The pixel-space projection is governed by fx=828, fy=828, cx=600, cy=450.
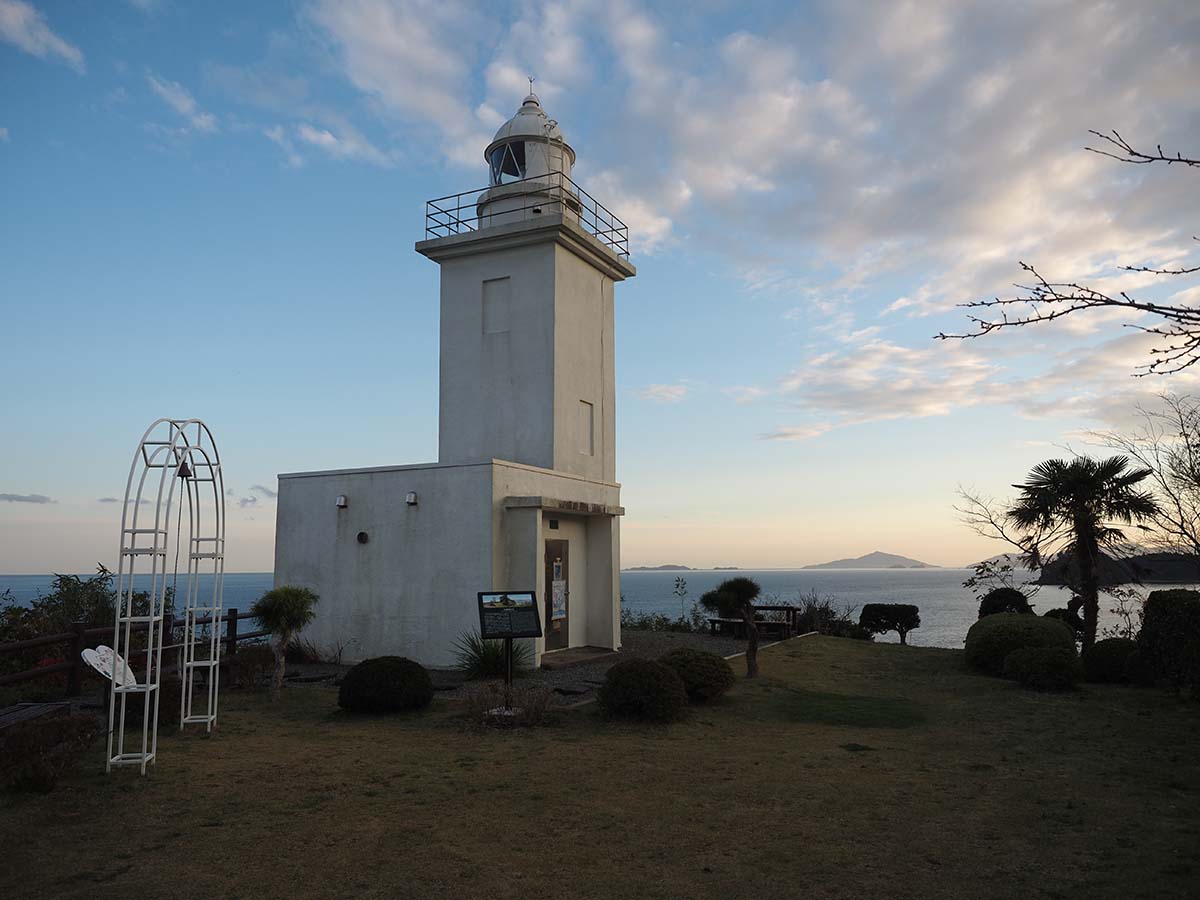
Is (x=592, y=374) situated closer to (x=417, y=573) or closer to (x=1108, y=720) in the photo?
A: (x=417, y=573)

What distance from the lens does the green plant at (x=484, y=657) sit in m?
14.3

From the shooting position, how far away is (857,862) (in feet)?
19.2

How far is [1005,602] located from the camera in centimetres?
1988

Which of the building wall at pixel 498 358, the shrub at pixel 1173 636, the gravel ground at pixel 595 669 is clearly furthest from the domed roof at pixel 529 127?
the shrub at pixel 1173 636

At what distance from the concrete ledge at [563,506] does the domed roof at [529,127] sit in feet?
29.9

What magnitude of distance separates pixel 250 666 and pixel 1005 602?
16.7 m

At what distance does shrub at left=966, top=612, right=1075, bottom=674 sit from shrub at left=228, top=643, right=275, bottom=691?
12.3 meters

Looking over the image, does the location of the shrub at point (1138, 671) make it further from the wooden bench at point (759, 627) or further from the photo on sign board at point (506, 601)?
the photo on sign board at point (506, 601)

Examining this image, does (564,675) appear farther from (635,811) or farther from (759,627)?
(759,627)

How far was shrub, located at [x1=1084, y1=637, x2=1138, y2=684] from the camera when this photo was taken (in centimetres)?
1361

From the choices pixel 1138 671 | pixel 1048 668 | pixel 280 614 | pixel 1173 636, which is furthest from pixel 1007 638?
pixel 280 614

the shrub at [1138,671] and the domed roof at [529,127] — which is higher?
the domed roof at [529,127]

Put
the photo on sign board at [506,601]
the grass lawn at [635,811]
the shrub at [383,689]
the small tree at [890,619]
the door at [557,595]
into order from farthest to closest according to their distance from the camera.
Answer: the small tree at [890,619] < the door at [557,595] < the photo on sign board at [506,601] < the shrub at [383,689] < the grass lawn at [635,811]

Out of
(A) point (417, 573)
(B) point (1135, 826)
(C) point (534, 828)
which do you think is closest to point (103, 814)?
(C) point (534, 828)
